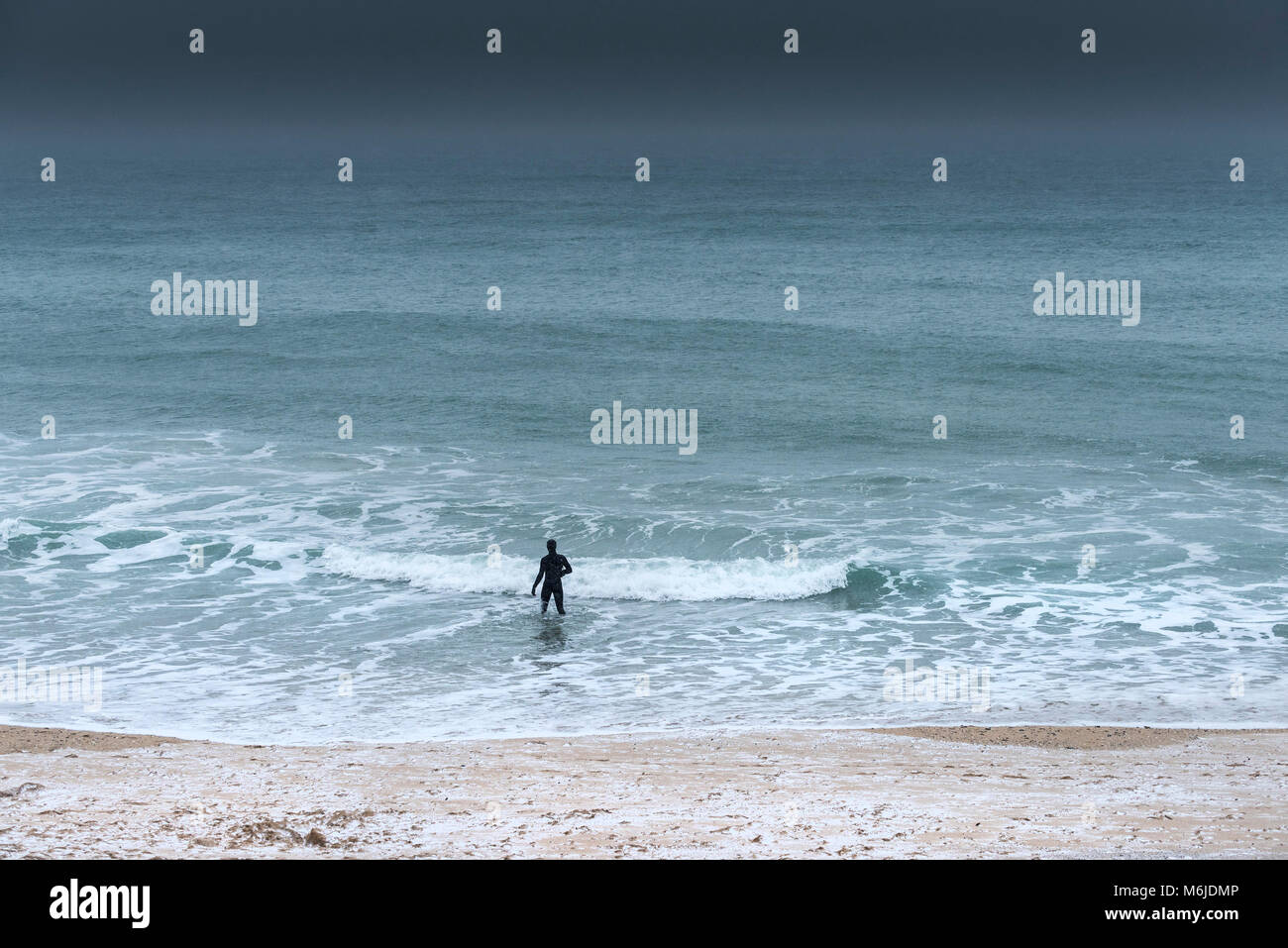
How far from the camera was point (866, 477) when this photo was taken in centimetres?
2566

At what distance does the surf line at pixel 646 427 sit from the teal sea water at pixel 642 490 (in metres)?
0.46

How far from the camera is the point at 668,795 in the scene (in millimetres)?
10766

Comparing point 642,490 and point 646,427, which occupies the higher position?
point 646,427

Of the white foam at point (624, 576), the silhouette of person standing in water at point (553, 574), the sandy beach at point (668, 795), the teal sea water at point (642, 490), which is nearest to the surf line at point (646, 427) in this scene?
the teal sea water at point (642, 490)

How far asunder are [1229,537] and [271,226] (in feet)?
197

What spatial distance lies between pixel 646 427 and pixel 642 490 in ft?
22.7

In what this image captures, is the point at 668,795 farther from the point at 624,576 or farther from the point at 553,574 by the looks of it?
the point at 624,576

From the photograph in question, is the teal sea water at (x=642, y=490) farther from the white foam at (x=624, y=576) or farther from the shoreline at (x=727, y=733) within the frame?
the shoreline at (x=727, y=733)

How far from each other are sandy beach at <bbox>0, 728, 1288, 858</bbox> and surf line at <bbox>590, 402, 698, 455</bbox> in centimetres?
1603

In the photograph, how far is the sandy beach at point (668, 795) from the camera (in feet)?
30.5

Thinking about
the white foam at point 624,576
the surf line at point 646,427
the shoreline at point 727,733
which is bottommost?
the shoreline at point 727,733

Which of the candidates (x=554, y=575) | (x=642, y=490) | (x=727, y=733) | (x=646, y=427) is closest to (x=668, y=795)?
(x=727, y=733)

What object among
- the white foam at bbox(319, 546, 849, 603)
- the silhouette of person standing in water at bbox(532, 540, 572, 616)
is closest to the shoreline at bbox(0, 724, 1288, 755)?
the silhouette of person standing in water at bbox(532, 540, 572, 616)

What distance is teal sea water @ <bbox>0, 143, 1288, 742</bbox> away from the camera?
15227mm
